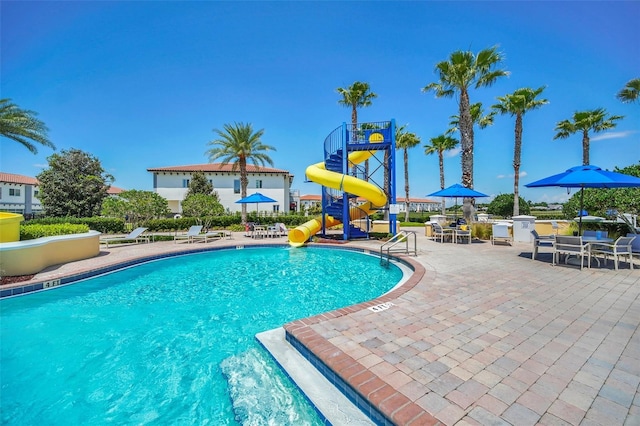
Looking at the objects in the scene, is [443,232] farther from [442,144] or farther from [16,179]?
[16,179]

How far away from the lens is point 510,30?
9914 millimetres

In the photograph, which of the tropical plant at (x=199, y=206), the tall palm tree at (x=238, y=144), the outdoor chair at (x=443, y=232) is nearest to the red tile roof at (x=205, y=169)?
the tall palm tree at (x=238, y=144)

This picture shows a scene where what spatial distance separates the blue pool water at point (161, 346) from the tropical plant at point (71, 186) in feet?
67.5

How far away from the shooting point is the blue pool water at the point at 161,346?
2693 millimetres

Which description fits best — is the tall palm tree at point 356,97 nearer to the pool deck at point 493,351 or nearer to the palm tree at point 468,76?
the palm tree at point 468,76

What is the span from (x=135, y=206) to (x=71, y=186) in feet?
37.6

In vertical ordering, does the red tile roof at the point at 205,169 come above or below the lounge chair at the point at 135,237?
above

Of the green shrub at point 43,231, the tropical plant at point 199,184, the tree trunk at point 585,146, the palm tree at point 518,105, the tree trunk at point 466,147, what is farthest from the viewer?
the tropical plant at point 199,184

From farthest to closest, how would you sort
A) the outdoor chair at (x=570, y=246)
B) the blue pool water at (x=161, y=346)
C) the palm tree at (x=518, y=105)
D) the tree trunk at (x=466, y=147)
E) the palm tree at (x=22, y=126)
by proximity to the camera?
the palm tree at (x=518, y=105)
the tree trunk at (x=466, y=147)
the palm tree at (x=22, y=126)
the outdoor chair at (x=570, y=246)
the blue pool water at (x=161, y=346)

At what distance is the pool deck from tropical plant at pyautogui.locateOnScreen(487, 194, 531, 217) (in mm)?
29163

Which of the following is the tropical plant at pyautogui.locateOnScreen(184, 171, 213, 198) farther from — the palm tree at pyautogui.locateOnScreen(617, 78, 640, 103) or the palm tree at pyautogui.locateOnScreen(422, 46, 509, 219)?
the palm tree at pyautogui.locateOnScreen(617, 78, 640, 103)

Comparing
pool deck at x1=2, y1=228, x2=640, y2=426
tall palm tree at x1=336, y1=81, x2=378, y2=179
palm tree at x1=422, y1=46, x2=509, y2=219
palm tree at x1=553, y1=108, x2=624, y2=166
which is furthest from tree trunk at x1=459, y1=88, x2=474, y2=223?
palm tree at x1=553, y1=108, x2=624, y2=166

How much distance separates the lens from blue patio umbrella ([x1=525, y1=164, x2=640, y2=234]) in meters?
6.73

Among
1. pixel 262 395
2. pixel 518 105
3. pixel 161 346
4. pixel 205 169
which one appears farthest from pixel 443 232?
pixel 205 169
